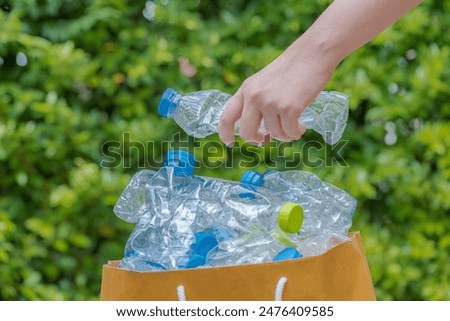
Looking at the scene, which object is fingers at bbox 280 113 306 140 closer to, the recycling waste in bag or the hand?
the hand

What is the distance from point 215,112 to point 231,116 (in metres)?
0.40

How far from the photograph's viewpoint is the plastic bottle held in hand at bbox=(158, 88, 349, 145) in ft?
4.59

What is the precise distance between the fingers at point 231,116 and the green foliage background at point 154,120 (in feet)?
3.56

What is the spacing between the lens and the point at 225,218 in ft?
4.31

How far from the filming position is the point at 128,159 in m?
2.42

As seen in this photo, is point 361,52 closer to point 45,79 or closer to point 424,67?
point 424,67

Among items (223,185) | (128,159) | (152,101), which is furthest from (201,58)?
(223,185)

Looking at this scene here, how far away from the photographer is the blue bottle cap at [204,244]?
1214 millimetres

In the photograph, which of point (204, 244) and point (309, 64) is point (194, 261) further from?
point (309, 64)

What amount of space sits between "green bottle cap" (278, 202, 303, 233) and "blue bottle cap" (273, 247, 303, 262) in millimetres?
31

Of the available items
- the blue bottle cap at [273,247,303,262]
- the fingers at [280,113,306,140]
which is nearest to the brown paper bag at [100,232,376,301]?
the blue bottle cap at [273,247,303,262]

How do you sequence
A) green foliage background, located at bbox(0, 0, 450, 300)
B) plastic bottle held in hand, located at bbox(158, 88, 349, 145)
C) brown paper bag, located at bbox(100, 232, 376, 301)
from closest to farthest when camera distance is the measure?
brown paper bag, located at bbox(100, 232, 376, 301)
plastic bottle held in hand, located at bbox(158, 88, 349, 145)
green foliage background, located at bbox(0, 0, 450, 300)

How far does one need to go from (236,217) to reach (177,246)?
0.12 m

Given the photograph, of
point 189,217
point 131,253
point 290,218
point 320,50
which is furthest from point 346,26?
point 131,253
